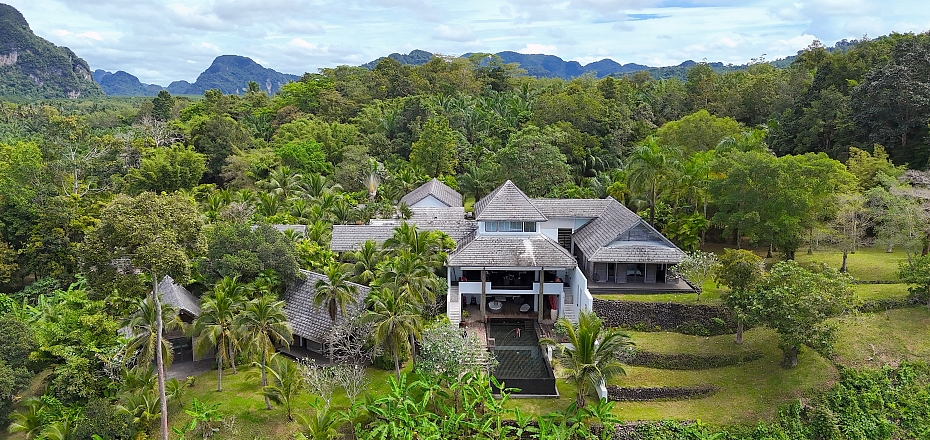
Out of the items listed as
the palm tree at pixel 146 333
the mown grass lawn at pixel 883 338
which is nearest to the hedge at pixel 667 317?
the mown grass lawn at pixel 883 338

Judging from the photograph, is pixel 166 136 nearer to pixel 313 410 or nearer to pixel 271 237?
pixel 271 237

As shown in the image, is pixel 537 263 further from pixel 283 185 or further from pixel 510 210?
pixel 283 185

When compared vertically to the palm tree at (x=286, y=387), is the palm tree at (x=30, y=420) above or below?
below

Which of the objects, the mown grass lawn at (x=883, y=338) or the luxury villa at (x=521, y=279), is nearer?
the mown grass lawn at (x=883, y=338)

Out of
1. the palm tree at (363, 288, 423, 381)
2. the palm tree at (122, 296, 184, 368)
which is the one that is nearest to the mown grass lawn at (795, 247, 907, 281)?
the palm tree at (363, 288, 423, 381)

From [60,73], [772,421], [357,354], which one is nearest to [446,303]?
[357,354]

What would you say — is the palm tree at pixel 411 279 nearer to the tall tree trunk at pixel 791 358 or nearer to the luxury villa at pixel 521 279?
the luxury villa at pixel 521 279
